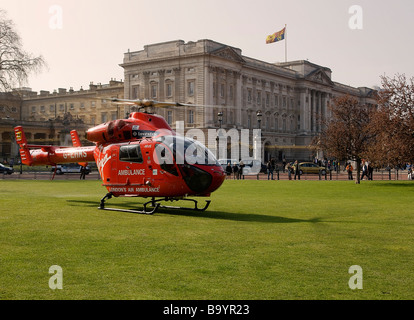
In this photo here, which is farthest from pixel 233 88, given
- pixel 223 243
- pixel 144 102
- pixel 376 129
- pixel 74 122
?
pixel 223 243

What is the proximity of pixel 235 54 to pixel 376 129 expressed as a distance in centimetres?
5219

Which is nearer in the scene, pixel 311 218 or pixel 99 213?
pixel 311 218

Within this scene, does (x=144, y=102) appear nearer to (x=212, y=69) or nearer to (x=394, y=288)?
(x=394, y=288)

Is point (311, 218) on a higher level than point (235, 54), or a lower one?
lower

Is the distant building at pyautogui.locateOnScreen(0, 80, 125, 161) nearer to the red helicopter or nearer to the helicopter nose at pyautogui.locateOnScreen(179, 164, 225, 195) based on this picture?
the red helicopter

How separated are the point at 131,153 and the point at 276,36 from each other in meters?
70.3

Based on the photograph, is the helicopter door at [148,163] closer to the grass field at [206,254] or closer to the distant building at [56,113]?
the grass field at [206,254]

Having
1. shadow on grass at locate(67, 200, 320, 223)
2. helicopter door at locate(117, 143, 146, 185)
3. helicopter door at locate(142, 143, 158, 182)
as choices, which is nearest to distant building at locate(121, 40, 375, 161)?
shadow on grass at locate(67, 200, 320, 223)

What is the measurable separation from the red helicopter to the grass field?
0.88m

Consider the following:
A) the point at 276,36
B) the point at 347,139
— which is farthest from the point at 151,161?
the point at 276,36

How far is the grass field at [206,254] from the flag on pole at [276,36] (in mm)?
69329

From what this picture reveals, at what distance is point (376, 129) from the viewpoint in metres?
30.1
